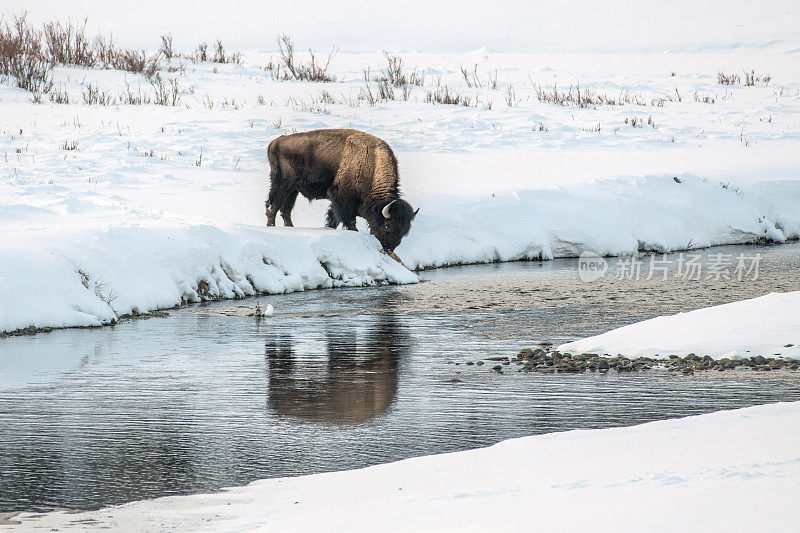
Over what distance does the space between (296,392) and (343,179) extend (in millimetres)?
7499

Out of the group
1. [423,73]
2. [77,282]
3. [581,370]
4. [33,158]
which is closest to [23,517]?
[581,370]

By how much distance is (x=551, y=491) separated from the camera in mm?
3977

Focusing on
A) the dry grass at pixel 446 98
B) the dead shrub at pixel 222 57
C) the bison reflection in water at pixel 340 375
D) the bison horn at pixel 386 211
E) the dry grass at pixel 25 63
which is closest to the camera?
the bison reflection in water at pixel 340 375

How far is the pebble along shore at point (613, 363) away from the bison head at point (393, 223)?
214 inches

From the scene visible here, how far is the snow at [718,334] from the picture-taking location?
313 inches

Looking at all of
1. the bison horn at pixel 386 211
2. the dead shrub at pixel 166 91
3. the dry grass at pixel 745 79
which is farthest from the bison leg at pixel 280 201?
the dry grass at pixel 745 79

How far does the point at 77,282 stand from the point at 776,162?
49.3ft

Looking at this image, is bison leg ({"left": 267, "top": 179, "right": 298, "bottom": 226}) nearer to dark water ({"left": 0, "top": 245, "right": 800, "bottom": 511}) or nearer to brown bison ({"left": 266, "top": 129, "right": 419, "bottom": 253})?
brown bison ({"left": 266, "top": 129, "right": 419, "bottom": 253})

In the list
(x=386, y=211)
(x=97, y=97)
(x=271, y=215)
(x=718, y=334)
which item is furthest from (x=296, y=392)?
(x=97, y=97)

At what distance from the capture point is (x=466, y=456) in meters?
5.08

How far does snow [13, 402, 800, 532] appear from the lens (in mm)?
3508

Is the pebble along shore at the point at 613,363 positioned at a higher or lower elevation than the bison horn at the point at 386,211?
lower

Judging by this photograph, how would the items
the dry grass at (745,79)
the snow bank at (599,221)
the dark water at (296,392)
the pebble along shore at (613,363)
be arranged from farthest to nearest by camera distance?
the dry grass at (745,79) → the snow bank at (599,221) → the pebble along shore at (613,363) → the dark water at (296,392)

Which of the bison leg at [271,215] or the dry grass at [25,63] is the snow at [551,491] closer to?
the bison leg at [271,215]
